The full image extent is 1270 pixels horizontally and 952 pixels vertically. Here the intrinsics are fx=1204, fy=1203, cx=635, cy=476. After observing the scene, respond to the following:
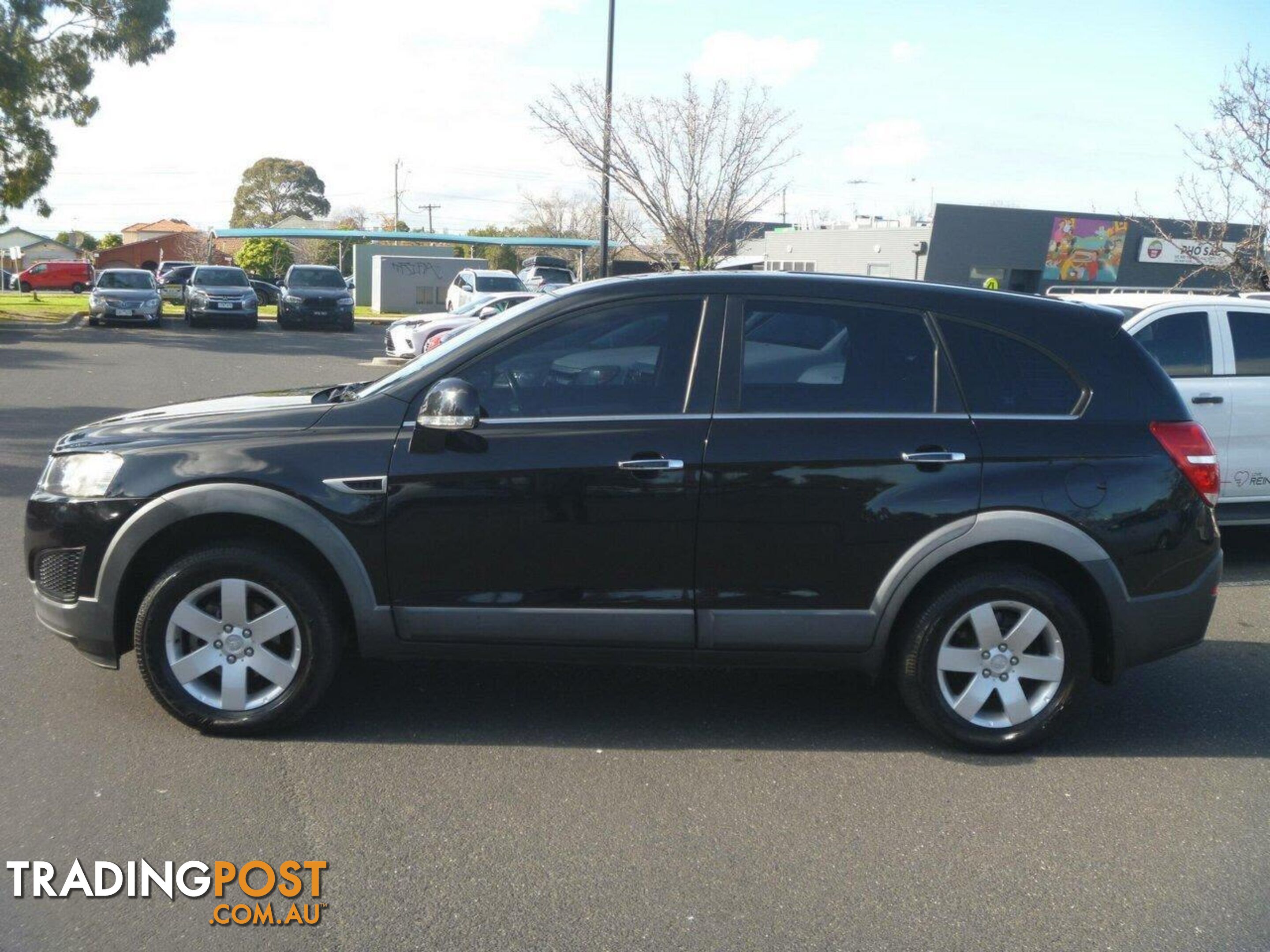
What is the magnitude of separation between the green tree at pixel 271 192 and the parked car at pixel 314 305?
58399 mm

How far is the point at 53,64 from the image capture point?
98.0ft

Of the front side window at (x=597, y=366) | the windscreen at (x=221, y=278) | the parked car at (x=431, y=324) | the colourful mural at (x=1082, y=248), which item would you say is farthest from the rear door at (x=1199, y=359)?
the colourful mural at (x=1082, y=248)

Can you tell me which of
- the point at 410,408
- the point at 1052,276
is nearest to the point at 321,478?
the point at 410,408

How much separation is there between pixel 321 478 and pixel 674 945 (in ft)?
7.28

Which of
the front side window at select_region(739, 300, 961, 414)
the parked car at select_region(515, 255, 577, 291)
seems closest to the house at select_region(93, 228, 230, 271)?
the parked car at select_region(515, 255, 577, 291)

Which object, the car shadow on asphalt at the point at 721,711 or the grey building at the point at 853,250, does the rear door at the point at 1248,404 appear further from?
the grey building at the point at 853,250

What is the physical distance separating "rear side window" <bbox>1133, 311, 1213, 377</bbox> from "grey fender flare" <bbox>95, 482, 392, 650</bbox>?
18.8ft

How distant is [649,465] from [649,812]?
128cm

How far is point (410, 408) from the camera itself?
470 cm

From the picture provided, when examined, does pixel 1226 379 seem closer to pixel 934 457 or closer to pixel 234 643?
pixel 934 457

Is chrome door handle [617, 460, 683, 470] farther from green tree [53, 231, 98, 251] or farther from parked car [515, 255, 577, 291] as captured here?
green tree [53, 231, 98, 251]

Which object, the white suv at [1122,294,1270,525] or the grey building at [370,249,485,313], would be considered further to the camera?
the grey building at [370,249,485,313]

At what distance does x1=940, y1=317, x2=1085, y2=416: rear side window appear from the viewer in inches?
191

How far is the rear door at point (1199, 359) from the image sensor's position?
26.2 ft
